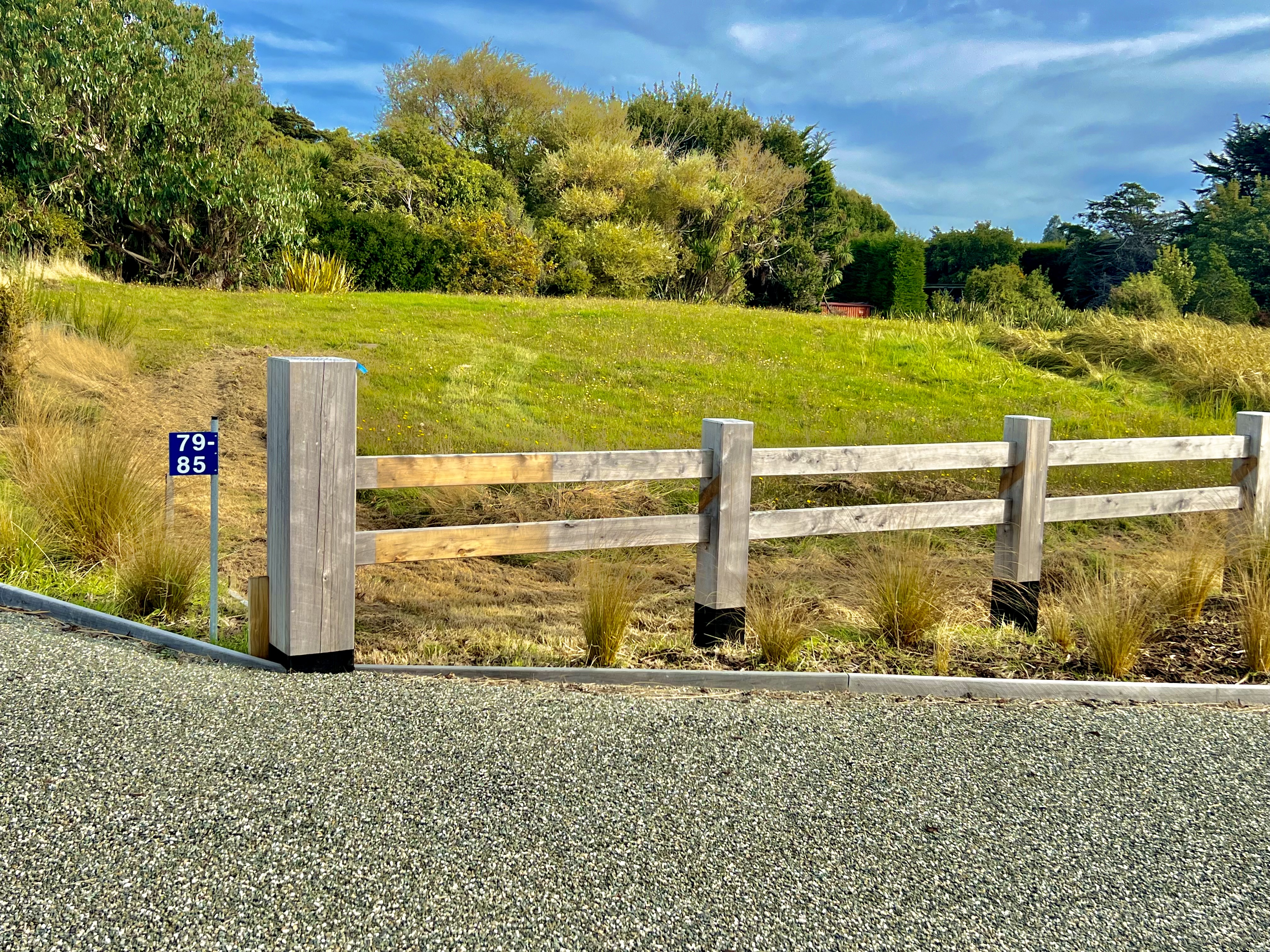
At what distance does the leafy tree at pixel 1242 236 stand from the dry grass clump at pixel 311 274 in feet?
84.2

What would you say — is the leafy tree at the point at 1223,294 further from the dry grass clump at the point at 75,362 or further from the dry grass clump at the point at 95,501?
the dry grass clump at the point at 95,501

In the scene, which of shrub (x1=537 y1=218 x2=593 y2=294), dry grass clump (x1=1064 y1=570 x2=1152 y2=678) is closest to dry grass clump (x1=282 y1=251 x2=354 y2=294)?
shrub (x1=537 y1=218 x2=593 y2=294)

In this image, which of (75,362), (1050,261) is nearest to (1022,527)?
(75,362)

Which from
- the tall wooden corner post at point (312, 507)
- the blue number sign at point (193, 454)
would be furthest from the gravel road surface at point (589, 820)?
the blue number sign at point (193, 454)

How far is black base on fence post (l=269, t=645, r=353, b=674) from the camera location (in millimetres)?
4277

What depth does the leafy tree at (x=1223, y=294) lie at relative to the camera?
2530 cm

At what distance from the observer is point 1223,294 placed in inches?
1082

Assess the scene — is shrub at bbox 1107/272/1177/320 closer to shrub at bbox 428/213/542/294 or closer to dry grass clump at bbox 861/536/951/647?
shrub at bbox 428/213/542/294

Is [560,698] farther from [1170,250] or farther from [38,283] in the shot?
[1170,250]

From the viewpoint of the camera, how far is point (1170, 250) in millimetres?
26969

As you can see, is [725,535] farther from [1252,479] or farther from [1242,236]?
[1242,236]

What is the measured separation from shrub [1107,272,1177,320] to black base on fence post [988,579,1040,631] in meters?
17.0

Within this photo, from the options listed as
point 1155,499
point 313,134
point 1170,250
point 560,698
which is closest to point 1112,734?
point 560,698

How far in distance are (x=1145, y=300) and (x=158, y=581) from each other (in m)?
22.5
